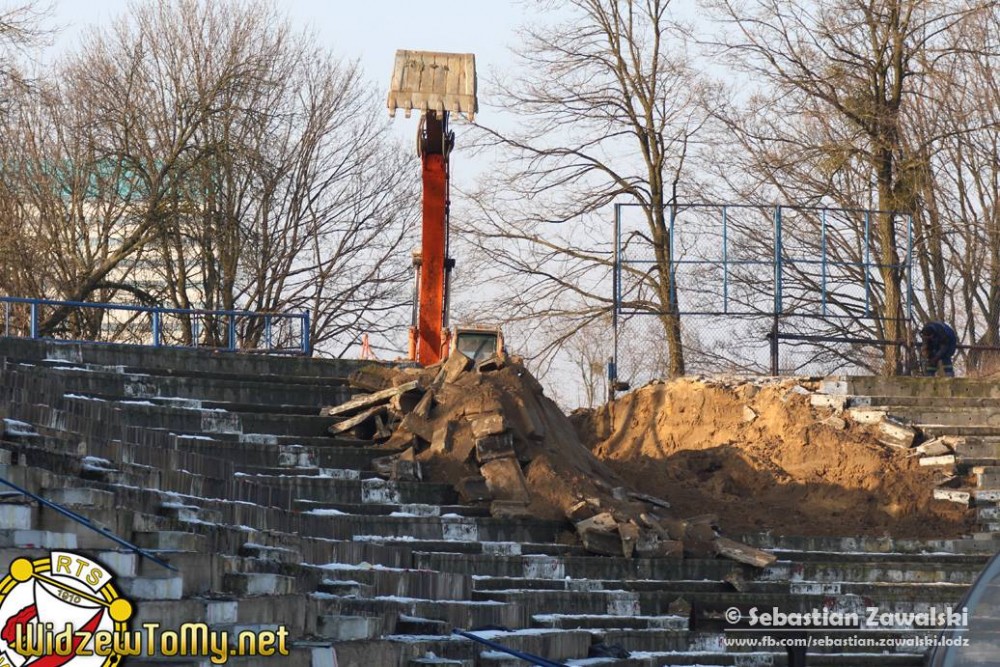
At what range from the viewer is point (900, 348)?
2514 cm

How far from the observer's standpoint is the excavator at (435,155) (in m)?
20.4

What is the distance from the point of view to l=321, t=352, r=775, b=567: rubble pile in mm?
15227

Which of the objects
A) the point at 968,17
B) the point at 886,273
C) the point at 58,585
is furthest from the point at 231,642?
the point at 968,17

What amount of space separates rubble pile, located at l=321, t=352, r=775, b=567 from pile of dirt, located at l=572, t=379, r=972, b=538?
77cm

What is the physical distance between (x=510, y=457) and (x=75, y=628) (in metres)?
8.10

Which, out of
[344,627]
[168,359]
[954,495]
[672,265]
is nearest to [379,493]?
[168,359]

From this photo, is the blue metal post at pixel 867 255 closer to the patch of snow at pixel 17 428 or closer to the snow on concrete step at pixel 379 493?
the snow on concrete step at pixel 379 493

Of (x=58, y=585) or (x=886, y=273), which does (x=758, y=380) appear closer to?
(x=886, y=273)

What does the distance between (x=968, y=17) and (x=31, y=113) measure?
1802cm

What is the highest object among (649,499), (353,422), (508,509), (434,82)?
(434,82)

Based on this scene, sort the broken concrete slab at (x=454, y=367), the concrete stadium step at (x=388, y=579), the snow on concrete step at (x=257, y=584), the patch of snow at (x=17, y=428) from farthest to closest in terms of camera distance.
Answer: the broken concrete slab at (x=454, y=367)
the concrete stadium step at (x=388, y=579)
the patch of snow at (x=17, y=428)
the snow on concrete step at (x=257, y=584)

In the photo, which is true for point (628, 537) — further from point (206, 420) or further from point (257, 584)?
point (257, 584)

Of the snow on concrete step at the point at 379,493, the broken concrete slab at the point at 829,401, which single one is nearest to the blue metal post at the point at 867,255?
the broken concrete slab at the point at 829,401

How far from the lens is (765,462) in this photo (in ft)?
59.7
